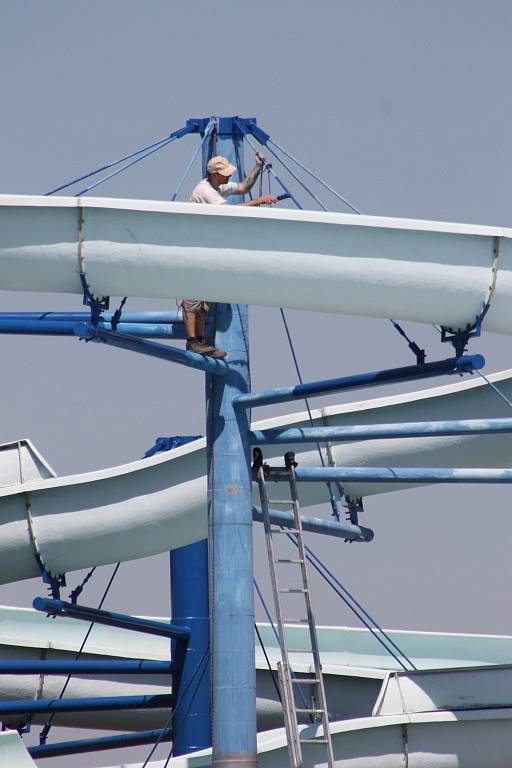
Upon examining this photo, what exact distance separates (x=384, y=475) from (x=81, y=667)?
6.39 meters

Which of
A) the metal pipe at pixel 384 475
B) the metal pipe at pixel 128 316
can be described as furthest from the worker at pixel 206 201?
the metal pipe at pixel 384 475

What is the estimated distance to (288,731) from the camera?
13820 millimetres

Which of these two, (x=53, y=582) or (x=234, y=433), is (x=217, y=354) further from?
(x=53, y=582)

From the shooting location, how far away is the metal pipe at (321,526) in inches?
653

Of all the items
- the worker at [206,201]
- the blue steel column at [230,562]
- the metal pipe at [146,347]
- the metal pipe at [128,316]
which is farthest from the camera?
the metal pipe at [128,316]

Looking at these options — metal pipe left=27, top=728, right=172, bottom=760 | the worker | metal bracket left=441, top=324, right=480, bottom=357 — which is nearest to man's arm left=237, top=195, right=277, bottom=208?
the worker

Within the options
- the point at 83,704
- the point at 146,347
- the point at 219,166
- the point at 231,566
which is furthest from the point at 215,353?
the point at 83,704

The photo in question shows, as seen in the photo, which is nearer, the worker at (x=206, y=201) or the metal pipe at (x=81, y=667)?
the worker at (x=206, y=201)

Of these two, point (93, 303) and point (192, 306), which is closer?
point (93, 303)

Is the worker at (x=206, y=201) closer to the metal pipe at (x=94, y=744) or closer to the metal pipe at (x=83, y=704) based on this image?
the metal pipe at (x=83, y=704)

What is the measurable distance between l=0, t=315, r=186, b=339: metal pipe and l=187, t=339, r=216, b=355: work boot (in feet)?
→ 1.90

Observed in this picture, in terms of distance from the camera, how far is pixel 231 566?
14641 mm

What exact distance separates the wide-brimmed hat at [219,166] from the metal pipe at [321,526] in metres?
3.65

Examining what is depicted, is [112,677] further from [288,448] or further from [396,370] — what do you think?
[396,370]
